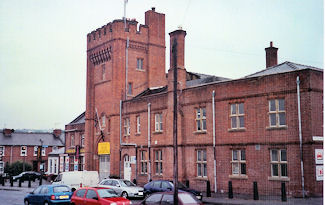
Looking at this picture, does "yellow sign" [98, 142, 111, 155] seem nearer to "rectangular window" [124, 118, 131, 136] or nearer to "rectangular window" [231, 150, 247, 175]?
"rectangular window" [124, 118, 131, 136]

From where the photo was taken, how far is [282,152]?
88.3ft

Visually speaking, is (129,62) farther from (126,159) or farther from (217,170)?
(217,170)

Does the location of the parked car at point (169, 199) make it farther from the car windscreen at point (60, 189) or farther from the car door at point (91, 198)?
the car windscreen at point (60, 189)

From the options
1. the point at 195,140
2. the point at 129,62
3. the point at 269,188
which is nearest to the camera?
the point at 269,188

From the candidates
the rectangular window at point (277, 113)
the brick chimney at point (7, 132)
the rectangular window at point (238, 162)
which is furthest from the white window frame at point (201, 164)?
the brick chimney at point (7, 132)

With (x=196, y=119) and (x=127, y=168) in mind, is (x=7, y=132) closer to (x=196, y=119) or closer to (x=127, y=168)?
(x=127, y=168)

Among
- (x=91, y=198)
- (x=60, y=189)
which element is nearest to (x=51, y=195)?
(x=60, y=189)

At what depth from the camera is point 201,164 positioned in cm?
3209

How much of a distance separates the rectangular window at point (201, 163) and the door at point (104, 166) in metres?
13.5

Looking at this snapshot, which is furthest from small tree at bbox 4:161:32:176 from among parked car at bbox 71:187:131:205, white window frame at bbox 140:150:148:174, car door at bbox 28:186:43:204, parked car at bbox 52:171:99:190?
parked car at bbox 71:187:131:205

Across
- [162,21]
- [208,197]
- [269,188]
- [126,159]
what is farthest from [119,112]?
[269,188]

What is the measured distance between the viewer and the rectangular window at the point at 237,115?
1164 inches

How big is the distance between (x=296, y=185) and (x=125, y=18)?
86.1 ft

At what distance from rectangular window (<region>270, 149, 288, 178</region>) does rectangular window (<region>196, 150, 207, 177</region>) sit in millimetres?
6136
